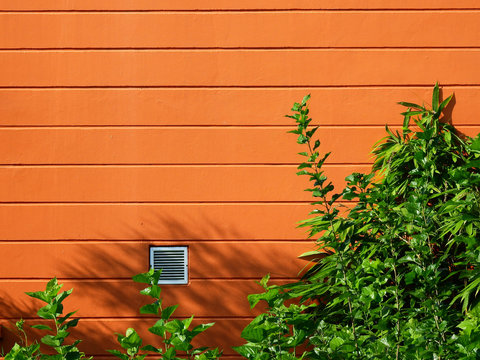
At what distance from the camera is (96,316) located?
3.71 meters

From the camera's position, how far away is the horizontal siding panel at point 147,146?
12.3 feet

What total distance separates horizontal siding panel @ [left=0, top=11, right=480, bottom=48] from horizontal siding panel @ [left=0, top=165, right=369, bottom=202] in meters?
0.75

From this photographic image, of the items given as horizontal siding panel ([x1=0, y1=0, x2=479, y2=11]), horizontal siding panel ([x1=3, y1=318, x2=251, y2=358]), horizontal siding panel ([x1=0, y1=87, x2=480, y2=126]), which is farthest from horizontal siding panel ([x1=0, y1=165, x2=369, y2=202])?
horizontal siding panel ([x1=0, y1=0, x2=479, y2=11])

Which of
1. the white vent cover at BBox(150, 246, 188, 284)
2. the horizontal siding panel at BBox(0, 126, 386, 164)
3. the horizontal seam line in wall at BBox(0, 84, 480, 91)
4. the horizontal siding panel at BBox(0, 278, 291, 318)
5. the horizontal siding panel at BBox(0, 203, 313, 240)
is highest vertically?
the horizontal seam line in wall at BBox(0, 84, 480, 91)

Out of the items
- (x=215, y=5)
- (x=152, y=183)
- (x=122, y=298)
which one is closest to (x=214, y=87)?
(x=215, y=5)

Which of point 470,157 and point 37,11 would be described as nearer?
point 470,157

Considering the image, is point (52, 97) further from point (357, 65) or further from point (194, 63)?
point (357, 65)

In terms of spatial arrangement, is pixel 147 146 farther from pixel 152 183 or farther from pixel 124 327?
pixel 124 327

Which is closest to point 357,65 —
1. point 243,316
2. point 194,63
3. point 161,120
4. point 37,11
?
point 194,63

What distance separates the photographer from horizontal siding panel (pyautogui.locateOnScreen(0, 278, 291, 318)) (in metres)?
3.72

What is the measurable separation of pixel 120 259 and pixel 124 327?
0.40 m

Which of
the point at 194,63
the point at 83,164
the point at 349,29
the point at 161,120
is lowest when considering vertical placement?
the point at 83,164

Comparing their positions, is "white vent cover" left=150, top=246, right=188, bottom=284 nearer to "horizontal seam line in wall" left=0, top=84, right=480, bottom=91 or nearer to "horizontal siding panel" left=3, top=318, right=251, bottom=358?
"horizontal siding panel" left=3, top=318, right=251, bottom=358

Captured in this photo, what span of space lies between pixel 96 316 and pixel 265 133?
4.83ft
